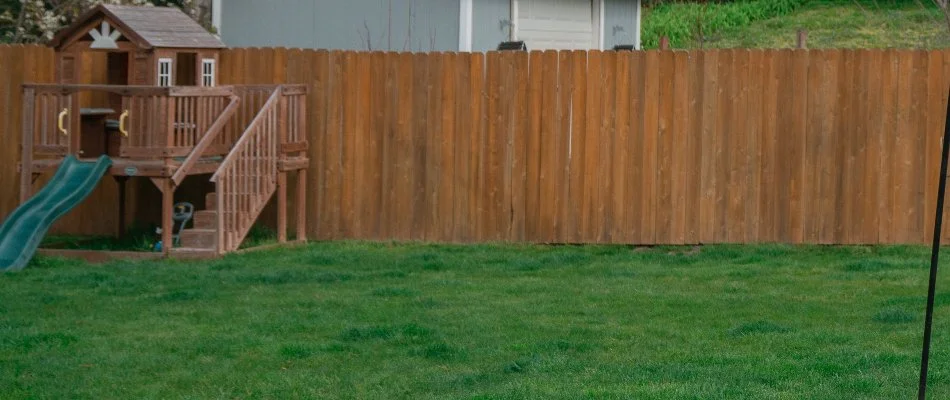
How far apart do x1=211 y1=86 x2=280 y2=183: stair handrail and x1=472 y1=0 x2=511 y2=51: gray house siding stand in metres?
4.90

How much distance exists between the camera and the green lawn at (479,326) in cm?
757

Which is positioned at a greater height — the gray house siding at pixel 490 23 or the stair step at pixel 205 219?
the gray house siding at pixel 490 23

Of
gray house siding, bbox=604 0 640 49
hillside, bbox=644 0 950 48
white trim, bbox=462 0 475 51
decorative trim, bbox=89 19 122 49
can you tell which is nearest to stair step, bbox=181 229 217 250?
decorative trim, bbox=89 19 122 49

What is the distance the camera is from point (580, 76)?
14047 mm

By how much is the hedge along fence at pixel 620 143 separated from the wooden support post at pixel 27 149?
220 centimetres

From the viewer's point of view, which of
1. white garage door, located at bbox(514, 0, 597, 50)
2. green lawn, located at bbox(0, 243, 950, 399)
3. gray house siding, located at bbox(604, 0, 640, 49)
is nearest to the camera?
green lawn, located at bbox(0, 243, 950, 399)

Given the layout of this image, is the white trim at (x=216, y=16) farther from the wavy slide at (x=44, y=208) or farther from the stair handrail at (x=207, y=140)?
the wavy slide at (x=44, y=208)

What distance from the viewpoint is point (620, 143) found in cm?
1405

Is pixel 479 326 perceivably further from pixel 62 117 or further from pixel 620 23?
pixel 620 23

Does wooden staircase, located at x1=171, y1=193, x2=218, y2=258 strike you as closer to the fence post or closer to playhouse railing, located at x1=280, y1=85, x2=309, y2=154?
playhouse railing, located at x1=280, y1=85, x2=309, y2=154

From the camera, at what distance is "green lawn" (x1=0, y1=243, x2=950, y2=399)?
757 centimetres

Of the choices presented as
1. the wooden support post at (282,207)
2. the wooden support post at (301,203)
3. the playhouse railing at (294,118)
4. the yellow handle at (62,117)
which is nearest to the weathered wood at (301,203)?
the wooden support post at (301,203)

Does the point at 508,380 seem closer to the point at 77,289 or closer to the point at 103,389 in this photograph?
the point at 103,389

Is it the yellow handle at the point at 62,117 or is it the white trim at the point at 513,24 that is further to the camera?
the white trim at the point at 513,24
